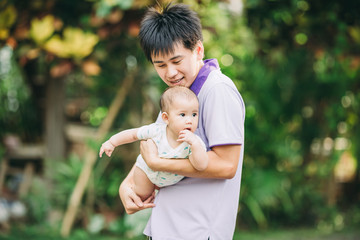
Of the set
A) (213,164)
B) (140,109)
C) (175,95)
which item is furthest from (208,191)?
(140,109)

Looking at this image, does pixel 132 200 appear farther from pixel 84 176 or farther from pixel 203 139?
pixel 84 176

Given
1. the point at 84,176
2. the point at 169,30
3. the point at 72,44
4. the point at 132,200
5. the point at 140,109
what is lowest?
the point at 84,176

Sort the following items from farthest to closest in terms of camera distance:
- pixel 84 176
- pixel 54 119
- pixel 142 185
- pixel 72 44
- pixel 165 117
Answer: pixel 54 119, pixel 84 176, pixel 72 44, pixel 142 185, pixel 165 117

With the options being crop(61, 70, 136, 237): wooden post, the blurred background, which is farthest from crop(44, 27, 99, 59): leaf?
crop(61, 70, 136, 237): wooden post

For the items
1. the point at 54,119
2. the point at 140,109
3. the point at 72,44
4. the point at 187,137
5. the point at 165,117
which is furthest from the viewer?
the point at 54,119

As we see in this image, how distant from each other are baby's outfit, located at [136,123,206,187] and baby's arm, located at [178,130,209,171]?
0.32ft

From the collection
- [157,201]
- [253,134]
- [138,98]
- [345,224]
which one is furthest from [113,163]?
[157,201]

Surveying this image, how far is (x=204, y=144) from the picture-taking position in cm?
155

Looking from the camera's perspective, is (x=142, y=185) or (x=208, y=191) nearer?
(x=208, y=191)

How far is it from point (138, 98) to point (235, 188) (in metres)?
3.24

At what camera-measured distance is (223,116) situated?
60.6 inches

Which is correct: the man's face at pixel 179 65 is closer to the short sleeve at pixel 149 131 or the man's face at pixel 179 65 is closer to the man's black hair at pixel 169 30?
the man's black hair at pixel 169 30

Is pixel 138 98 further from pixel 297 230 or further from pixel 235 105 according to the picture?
pixel 235 105

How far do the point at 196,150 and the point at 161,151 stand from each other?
0.61 feet
